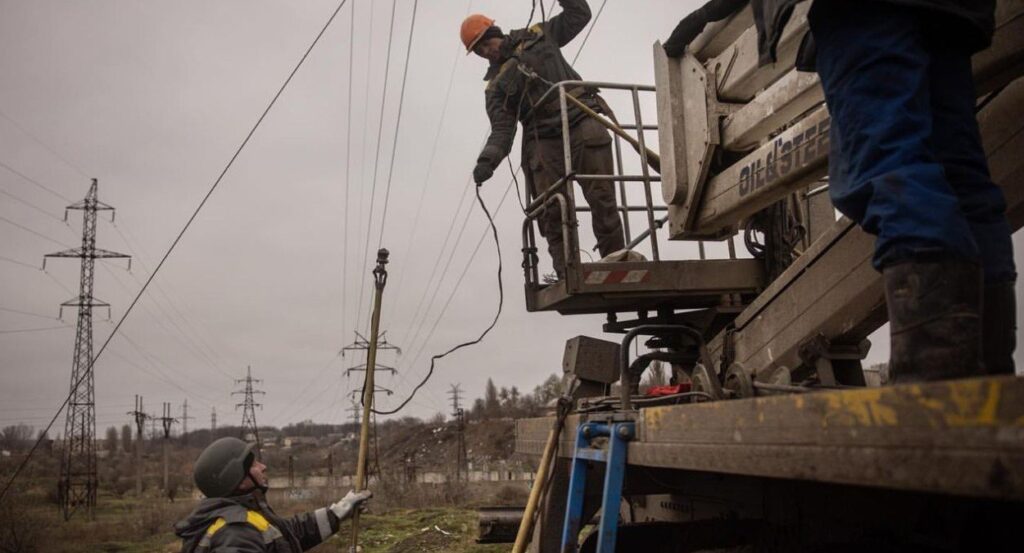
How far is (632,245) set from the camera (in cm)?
514

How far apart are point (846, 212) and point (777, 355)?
165 centimetres

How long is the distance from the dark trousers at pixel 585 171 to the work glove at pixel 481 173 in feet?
1.48

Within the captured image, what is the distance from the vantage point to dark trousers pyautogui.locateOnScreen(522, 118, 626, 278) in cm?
578

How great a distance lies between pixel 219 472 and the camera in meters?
4.12

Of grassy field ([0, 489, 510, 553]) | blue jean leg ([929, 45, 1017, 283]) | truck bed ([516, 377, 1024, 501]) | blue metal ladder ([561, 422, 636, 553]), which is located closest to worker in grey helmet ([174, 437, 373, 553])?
blue metal ladder ([561, 422, 636, 553])

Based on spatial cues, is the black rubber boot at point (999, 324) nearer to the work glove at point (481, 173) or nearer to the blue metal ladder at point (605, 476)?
the blue metal ladder at point (605, 476)

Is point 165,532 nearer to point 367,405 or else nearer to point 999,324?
point 367,405

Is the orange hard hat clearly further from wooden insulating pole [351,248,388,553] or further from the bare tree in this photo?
the bare tree

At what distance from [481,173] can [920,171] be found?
4.26 m

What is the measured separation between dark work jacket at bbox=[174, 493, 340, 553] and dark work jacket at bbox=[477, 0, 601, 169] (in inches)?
117

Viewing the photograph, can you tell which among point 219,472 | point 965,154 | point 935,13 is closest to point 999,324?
point 965,154

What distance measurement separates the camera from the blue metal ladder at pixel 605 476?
7.70 ft

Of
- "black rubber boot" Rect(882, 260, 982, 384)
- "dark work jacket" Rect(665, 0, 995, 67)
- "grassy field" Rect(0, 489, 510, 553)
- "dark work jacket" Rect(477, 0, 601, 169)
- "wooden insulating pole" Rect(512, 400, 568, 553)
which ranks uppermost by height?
"dark work jacket" Rect(477, 0, 601, 169)

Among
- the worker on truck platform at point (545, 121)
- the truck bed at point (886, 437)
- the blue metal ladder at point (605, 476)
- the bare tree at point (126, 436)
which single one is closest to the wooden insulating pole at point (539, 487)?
the blue metal ladder at point (605, 476)
